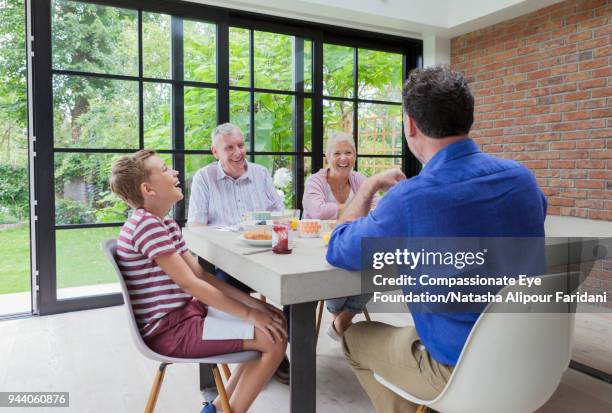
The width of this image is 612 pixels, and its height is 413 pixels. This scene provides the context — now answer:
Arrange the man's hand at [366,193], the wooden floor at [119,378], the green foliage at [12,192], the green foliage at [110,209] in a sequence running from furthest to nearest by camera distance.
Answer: the green foliage at [12,192] → the green foliage at [110,209] → the wooden floor at [119,378] → the man's hand at [366,193]

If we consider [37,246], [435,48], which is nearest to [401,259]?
[37,246]

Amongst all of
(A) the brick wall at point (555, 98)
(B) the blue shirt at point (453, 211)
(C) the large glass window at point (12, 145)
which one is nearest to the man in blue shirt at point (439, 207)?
(B) the blue shirt at point (453, 211)

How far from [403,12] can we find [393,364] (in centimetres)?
351

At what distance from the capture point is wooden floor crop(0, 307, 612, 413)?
199cm

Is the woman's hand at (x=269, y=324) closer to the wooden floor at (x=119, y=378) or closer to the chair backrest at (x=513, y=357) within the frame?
the chair backrest at (x=513, y=357)

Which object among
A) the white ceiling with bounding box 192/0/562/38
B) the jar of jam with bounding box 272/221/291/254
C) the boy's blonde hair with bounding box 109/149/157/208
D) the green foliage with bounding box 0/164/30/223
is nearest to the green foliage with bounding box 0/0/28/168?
the green foliage with bounding box 0/164/30/223

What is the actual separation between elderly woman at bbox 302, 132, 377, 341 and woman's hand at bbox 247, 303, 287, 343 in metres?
1.06

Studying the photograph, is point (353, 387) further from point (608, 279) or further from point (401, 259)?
point (608, 279)

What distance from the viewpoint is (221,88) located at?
367 cm

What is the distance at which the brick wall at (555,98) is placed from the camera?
11.2 feet

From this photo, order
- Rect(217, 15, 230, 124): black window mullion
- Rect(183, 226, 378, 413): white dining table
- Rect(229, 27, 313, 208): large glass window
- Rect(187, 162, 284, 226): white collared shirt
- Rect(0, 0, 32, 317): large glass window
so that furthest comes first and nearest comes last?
Rect(0, 0, 32, 317): large glass window < Rect(229, 27, 313, 208): large glass window < Rect(217, 15, 230, 124): black window mullion < Rect(187, 162, 284, 226): white collared shirt < Rect(183, 226, 378, 413): white dining table

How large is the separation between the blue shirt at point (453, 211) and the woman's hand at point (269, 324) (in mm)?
380

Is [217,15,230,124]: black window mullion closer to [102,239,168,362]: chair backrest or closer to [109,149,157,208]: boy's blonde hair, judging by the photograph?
[109,149,157,208]: boy's blonde hair

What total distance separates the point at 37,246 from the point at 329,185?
6.52ft
